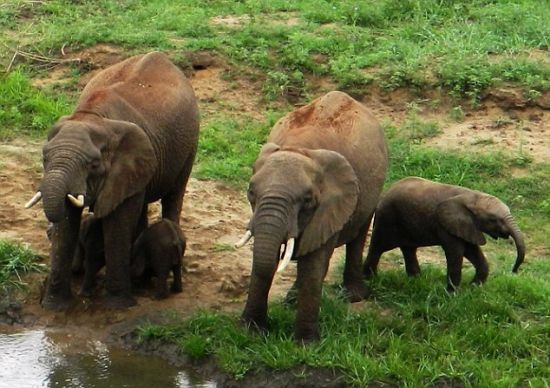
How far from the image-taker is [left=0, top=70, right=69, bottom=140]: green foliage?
43.7 feet

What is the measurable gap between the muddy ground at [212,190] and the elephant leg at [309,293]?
1.39 feet

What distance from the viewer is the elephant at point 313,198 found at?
8648mm

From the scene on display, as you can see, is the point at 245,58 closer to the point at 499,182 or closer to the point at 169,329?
the point at 499,182

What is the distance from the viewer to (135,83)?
10.6m

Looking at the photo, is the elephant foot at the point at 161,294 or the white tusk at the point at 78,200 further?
the elephant foot at the point at 161,294

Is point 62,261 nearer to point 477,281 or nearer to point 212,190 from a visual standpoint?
point 212,190

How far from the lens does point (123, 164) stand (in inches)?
389

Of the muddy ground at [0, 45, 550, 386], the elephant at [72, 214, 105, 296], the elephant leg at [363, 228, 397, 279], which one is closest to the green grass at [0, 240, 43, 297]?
the muddy ground at [0, 45, 550, 386]

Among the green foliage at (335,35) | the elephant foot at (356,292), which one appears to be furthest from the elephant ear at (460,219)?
the green foliage at (335,35)

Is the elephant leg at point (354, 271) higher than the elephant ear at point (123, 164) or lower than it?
lower

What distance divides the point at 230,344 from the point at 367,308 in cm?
112

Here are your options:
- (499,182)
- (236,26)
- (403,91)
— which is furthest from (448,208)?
(236,26)

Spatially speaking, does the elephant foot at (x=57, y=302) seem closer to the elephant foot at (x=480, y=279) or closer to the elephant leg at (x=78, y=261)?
the elephant leg at (x=78, y=261)

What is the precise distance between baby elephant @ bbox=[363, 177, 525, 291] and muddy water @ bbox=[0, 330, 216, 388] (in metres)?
1.99
